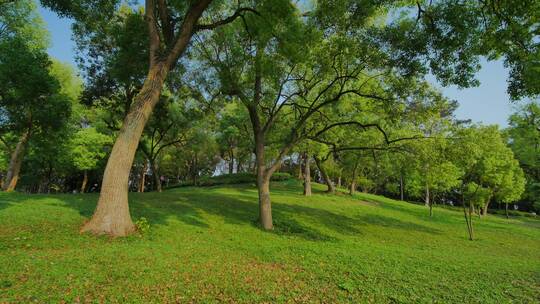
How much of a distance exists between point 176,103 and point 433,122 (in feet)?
59.7

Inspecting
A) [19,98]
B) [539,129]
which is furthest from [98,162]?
[539,129]

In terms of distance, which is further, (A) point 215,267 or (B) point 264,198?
(B) point 264,198

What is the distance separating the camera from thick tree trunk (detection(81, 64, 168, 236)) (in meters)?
8.09

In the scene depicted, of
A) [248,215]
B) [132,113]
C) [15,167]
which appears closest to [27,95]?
[15,167]

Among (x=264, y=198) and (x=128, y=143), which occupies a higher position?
(x=128, y=143)

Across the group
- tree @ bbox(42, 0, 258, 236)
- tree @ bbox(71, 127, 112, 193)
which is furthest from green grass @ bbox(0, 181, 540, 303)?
tree @ bbox(71, 127, 112, 193)

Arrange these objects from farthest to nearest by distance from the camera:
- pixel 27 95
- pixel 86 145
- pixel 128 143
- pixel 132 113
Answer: pixel 86 145 < pixel 27 95 < pixel 132 113 < pixel 128 143

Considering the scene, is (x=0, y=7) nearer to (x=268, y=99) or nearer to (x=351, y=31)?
(x=268, y=99)

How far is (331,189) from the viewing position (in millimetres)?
29047

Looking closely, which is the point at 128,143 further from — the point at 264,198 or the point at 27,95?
the point at 27,95

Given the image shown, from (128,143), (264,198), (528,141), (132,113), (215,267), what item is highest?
(528,141)

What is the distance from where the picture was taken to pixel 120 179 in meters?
8.30

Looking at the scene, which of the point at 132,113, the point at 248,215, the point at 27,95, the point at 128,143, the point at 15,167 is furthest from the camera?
the point at 15,167

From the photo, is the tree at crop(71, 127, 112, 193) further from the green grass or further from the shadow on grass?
the green grass
